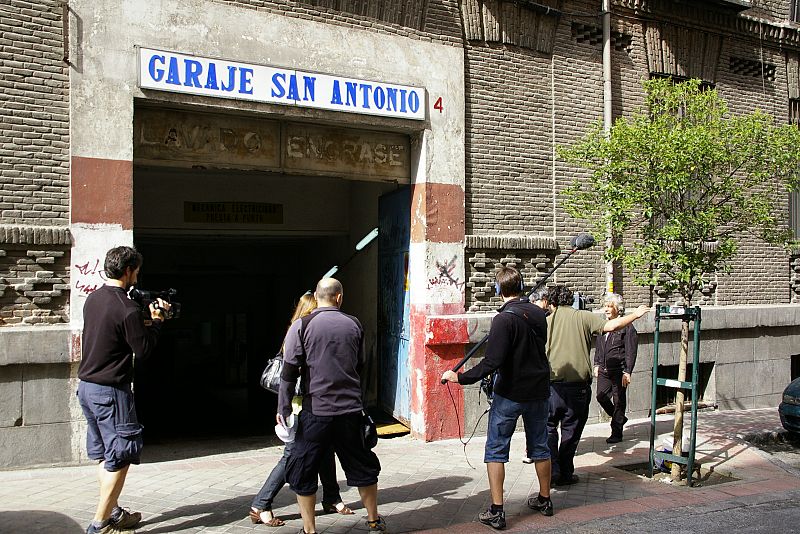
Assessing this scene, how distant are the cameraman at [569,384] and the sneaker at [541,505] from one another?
77 centimetres

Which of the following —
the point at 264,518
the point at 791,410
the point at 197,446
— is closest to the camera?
the point at 264,518

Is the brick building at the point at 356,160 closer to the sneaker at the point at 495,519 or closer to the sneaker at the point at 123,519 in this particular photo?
the sneaker at the point at 123,519

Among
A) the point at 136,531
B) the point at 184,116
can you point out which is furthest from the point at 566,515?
the point at 184,116

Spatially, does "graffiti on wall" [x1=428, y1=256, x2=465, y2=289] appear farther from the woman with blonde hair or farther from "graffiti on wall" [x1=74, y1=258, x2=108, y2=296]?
"graffiti on wall" [x1=74, y1=258, x2=108, y2=296]

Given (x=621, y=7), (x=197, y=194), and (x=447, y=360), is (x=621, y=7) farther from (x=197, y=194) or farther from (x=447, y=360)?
(x=197, y=194)

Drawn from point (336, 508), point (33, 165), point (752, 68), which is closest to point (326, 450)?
point (336, 508)

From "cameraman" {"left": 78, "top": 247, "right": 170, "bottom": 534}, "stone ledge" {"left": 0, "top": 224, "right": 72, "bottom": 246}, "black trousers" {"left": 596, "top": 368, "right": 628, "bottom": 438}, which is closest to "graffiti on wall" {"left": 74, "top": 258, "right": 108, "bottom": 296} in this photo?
"stone ledge" {"left": 0, "top": 224, "right": 72, "bottom": 246}

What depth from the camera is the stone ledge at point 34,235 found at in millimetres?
6598

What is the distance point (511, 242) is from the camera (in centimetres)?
936

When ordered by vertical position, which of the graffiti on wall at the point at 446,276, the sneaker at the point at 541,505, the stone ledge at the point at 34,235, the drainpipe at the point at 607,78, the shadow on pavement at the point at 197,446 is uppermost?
the drainpipe at the point at 607,78

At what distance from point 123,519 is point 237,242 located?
29.3ft

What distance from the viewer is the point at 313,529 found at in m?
4.88

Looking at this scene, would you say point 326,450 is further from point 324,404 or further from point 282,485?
point 282,485

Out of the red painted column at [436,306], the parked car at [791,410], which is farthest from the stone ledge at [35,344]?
the parked car at [791,410]
